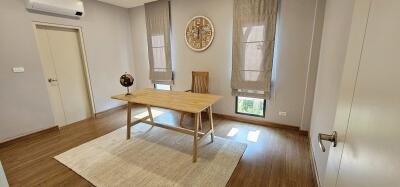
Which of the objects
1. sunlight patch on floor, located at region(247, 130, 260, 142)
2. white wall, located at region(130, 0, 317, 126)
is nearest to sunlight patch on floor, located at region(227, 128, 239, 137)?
sunlight patch on floor, located at region(247, 130, 260, 142)

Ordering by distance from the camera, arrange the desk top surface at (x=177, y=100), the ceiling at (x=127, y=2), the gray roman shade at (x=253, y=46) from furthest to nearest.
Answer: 1. the ceiling at (x=127, y=2)
2. the gray roman shade at (x=253, y=46)
3. the desk top surface at (x=177, y=100)

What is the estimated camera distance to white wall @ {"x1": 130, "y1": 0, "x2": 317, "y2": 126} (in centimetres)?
290

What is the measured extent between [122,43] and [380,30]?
5.10 meters

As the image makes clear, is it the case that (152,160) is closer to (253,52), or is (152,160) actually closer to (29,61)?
(253,52)

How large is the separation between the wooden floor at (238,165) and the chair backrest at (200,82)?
730 mm

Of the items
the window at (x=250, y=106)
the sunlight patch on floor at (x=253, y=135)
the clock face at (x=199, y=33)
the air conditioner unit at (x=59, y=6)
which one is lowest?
the sunlight patch on floor at (x=253, y=135)

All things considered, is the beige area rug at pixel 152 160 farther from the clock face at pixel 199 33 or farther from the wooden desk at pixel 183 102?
the clock face at pixel 199 33

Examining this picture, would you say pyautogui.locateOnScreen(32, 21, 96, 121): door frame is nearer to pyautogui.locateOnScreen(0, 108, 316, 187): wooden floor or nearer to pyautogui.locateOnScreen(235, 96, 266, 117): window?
pyautogui.locateOnScreen(0, 108, 316, 187): wooden floor

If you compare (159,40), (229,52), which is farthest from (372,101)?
(159,40)

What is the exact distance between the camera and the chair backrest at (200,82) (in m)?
3.74

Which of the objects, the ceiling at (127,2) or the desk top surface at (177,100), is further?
the ceiling at (127,2)

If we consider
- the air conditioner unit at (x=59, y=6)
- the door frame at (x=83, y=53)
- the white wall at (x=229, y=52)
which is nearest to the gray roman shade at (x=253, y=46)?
the white wall at (x=229, y=52)

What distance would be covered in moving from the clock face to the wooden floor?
1.71 metres

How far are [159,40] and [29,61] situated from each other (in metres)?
2.53
